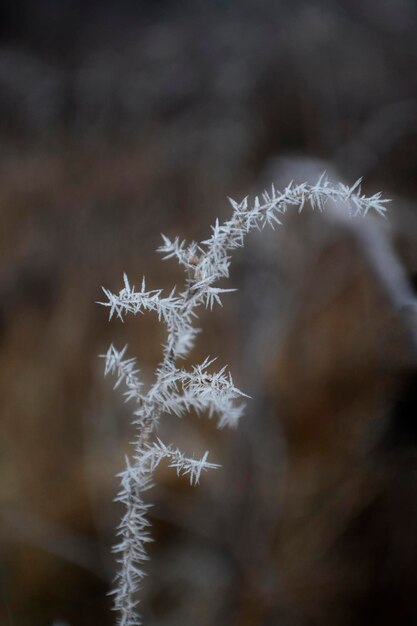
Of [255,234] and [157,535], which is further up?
[255,234]

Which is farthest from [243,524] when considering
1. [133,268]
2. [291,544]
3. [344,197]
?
[344,197]

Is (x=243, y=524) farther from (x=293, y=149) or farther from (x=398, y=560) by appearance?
(x=293, y=149)

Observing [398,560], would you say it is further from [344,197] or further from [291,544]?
[344,197]

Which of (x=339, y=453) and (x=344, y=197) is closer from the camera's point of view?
(x=344, y=197)

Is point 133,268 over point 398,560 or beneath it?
over

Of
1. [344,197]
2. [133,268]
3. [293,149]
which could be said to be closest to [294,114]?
[293,149]
